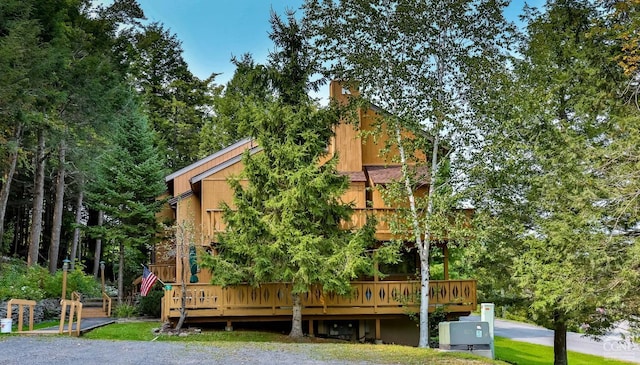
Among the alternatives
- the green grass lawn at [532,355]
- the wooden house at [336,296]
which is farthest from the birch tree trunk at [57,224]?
the green grass lawn at [532,355]

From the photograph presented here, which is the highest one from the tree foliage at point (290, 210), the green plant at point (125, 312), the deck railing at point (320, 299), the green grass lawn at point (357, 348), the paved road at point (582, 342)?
the tree foliage at point (290, 210)

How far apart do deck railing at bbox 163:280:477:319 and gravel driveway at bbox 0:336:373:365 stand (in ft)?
13.3

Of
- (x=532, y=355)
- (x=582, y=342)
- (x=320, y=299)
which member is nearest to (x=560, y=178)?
(x=320, y=299)

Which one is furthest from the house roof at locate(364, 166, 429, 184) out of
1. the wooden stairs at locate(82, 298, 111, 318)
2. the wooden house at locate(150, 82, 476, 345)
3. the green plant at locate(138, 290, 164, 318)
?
the wooden stairs at locate(82, 298, 111, 318)

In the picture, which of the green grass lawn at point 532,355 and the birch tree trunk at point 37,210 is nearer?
the green grass lawn at point 532,355

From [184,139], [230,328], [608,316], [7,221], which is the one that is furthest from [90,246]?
[608,316]

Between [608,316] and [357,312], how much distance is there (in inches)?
274

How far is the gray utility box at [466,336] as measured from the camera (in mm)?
13391

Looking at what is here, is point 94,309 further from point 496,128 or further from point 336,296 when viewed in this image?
point 496,128

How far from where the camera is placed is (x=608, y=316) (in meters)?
13.1

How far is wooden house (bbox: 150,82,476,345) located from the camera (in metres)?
16.2

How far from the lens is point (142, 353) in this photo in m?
10.3

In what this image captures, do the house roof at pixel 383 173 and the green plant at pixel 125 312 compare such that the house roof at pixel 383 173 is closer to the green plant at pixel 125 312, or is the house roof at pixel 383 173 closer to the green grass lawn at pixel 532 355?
the green grass lawn at pixel 532 355

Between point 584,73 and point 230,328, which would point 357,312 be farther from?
point 584,73
